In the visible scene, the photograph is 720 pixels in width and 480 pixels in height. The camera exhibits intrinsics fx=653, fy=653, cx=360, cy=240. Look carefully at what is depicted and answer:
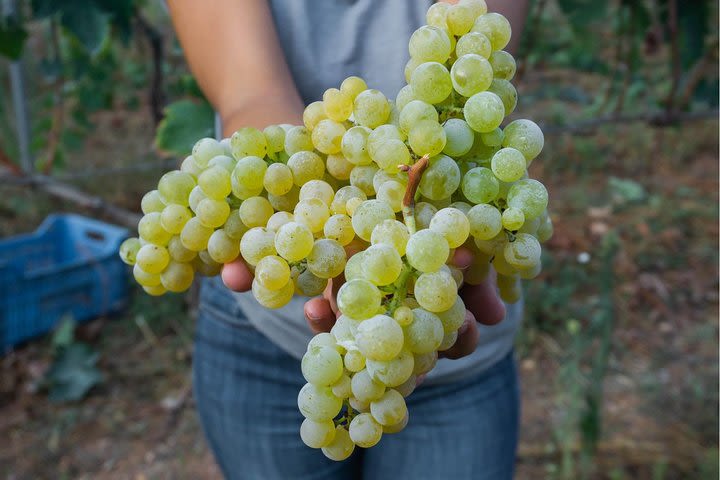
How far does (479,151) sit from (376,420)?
242 millimetres

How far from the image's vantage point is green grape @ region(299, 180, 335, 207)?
0.56 meters

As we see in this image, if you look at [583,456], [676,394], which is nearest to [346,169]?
[583,456]

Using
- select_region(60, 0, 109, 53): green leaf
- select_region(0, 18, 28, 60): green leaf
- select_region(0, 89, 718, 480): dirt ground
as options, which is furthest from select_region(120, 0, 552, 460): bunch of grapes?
select_region(0, 18, 28, 60): green leaf

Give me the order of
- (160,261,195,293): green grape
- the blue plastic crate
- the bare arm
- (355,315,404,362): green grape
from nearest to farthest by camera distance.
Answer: (355,315,404,362): green grape → (160,261,195,293): green grape → the bare arm → the blue plastic crate

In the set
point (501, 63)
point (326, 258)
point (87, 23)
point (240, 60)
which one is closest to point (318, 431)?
point (326, 258)

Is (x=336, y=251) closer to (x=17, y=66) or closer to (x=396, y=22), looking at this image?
(x=396, y=22)

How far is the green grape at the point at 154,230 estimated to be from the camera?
65cm

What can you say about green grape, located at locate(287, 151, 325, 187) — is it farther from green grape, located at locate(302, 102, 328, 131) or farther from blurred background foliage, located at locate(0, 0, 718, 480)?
blurred background foliage, located at locate(0, 0, 718, 480)

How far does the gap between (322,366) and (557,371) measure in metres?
1.90

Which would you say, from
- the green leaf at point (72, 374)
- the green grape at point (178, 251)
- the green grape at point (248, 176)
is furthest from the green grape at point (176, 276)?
the green leaf at point (72, 374)

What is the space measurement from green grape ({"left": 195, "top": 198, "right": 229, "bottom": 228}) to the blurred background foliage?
0.92m

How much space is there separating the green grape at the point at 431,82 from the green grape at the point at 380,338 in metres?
0.19

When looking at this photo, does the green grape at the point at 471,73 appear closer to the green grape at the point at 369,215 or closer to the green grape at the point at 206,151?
the green grape at the point at 369,215

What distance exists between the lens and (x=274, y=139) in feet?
2.01
